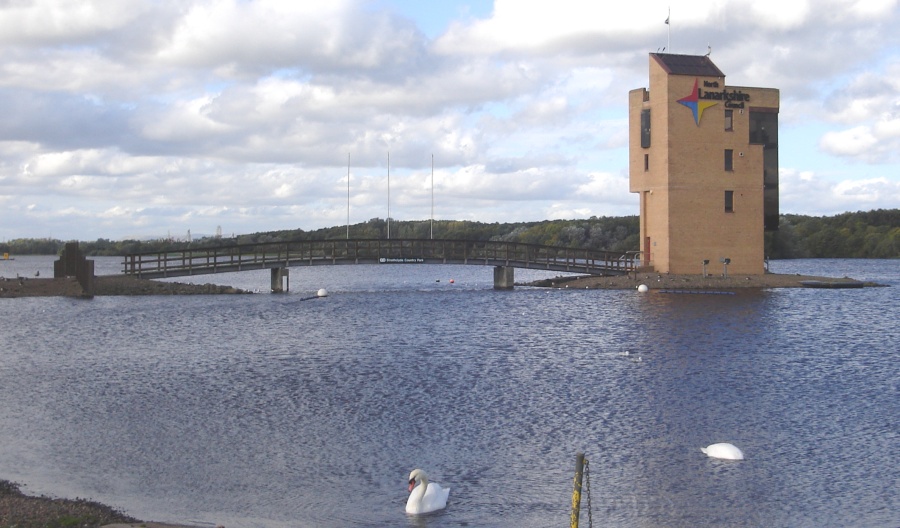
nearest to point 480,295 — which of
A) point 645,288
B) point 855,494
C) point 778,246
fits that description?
point 645,288

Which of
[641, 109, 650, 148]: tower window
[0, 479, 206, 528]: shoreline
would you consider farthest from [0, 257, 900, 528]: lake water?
[641, 109, 650, 148]: tower window

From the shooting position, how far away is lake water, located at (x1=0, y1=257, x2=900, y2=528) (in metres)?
14.6

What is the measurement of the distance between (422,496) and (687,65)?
5140cm

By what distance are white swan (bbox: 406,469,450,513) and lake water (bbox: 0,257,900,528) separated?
16cm

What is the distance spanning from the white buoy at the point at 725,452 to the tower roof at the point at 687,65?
45347 millimetres

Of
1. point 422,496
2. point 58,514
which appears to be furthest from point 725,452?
point 58,514

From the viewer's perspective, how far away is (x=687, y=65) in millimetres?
60500

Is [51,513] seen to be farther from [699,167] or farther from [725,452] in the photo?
[699,167]

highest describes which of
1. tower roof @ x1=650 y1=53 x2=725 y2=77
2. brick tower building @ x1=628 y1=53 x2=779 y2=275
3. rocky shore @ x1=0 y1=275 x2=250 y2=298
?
tower roof @ x1=650 y1=53 x2=725 y2=77

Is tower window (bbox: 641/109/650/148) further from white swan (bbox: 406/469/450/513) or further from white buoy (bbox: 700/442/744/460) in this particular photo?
white swan (bbox: 406/469/450/513)

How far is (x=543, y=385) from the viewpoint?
24953mm

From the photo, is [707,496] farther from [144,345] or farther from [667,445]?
[144,345]

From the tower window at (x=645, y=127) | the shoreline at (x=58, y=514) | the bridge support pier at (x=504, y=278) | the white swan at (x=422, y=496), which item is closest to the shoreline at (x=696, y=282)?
the bridge support pier at (x=504, y=278)

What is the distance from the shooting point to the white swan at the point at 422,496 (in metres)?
13.8
